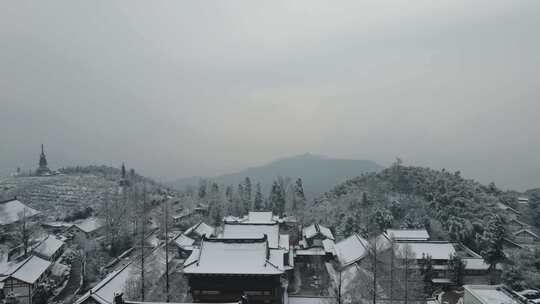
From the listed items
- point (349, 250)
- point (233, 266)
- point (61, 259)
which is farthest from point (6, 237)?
point (349, 250)

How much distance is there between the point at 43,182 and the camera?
74938mm

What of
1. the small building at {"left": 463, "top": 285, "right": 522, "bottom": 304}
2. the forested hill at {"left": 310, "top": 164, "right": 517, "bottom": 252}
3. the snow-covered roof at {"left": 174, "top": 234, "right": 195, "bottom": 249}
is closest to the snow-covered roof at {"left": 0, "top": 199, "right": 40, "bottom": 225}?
the snow-covered roof at {"left": 174, "top": 234, "right": 195, "bottom": 249}

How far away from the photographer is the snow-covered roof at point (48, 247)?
30980 millimetres

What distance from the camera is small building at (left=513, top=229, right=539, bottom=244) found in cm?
3870

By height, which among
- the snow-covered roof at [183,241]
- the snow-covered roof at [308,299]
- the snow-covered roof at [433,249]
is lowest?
the snow-covered roof at [308,299]

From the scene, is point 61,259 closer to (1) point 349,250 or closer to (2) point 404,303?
(1) point 349,250

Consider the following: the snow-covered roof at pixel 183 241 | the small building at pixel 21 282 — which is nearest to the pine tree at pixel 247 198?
the snow-covered roof at pixel 183 241

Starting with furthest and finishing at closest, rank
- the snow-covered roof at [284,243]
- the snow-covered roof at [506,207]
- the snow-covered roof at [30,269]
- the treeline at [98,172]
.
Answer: the treeline at [98,172] → the snow-covered roof at [506,207] → the snow-covered roof at [284,243] → the snow-covered roof at [30,269]

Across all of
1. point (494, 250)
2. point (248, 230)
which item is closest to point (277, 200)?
point (248, 230)

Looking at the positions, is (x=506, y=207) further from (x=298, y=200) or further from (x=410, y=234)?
(x=298, y=200)

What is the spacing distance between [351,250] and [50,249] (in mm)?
28045

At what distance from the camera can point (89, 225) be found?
142ft

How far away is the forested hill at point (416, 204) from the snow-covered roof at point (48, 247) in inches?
1211

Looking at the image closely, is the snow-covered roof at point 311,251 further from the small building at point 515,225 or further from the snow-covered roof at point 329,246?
the small building at point 515,225
